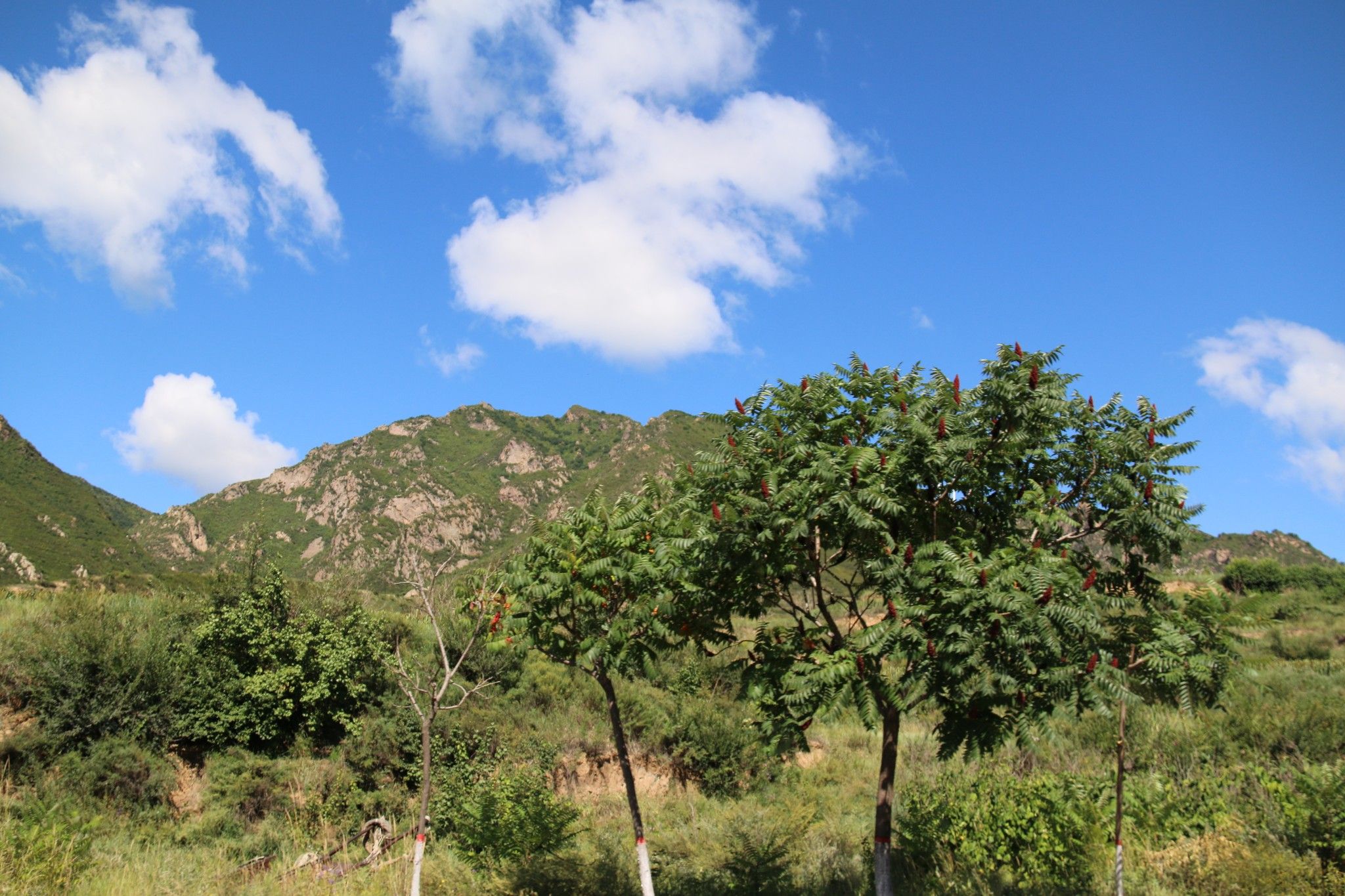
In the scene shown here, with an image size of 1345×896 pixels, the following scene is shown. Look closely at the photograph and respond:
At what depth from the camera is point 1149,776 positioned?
13750 millimetres

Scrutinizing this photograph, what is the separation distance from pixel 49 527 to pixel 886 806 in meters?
78.7

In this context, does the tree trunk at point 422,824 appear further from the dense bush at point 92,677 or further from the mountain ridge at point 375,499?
the mountain ridge at point 375,499

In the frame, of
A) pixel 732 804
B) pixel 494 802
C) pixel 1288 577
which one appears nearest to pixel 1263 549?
pixel 1288 577

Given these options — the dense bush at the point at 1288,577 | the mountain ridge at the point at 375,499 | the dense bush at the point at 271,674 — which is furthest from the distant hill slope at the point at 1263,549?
the dense bush at the point at 271,674

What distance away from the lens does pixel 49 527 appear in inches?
2436

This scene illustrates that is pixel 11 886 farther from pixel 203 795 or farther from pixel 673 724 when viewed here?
pixel 673 724

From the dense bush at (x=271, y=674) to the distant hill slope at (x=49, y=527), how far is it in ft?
112

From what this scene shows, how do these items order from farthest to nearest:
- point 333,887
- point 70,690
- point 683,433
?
point 683,433
point 70,690
point 333,887

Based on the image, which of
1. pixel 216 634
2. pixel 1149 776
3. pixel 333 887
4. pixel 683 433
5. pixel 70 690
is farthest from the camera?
pixel 683 433

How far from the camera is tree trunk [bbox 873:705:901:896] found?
707 cm

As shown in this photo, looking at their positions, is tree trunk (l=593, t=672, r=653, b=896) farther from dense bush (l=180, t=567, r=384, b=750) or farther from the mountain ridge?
the mountain ridge

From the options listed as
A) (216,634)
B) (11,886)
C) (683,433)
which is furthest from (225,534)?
(11,886)

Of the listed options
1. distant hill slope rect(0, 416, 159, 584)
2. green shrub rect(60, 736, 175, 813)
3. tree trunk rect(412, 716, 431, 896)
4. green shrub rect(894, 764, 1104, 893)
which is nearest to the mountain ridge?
distant hill slope rect(0, 416, 159, 584)

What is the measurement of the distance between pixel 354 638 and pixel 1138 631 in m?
19.9
